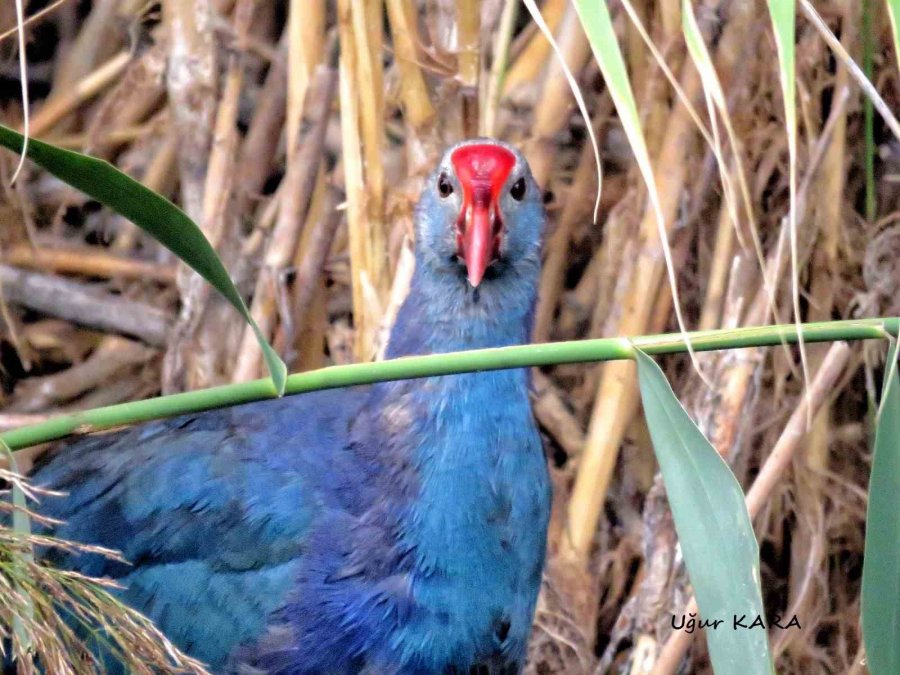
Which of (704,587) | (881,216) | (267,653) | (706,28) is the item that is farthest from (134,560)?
(881,216)

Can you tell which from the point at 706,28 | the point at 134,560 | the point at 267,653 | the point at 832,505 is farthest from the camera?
the point at 832,505

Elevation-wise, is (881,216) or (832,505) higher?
(881,216)

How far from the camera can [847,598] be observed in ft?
6.93

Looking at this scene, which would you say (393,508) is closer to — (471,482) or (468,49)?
(471,482)

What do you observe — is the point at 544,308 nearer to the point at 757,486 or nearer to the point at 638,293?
the point at 638,293

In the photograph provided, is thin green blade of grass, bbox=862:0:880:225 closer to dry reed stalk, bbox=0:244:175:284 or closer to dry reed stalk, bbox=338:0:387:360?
dry reed stalk, bbox=338:0:387:360

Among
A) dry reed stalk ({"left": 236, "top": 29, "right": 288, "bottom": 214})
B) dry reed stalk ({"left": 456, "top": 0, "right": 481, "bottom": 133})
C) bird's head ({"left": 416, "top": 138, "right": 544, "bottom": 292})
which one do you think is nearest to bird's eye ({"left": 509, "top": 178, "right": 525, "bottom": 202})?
bird's head ({"left": 416, "top": 138, "right": 544, "bottom": 292})

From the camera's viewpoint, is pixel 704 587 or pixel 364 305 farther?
pixel 364 305

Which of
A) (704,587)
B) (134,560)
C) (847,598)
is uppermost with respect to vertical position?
(704,587)

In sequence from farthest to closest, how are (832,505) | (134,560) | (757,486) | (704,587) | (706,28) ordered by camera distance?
(832,505), (706,28), (757,486), (134,560), (704,587)

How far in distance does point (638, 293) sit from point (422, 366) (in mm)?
1015

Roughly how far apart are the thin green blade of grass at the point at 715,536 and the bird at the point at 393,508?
59 cm

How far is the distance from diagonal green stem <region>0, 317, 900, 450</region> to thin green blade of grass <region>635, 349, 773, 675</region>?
0.16 ft

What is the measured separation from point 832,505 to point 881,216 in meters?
0.51
